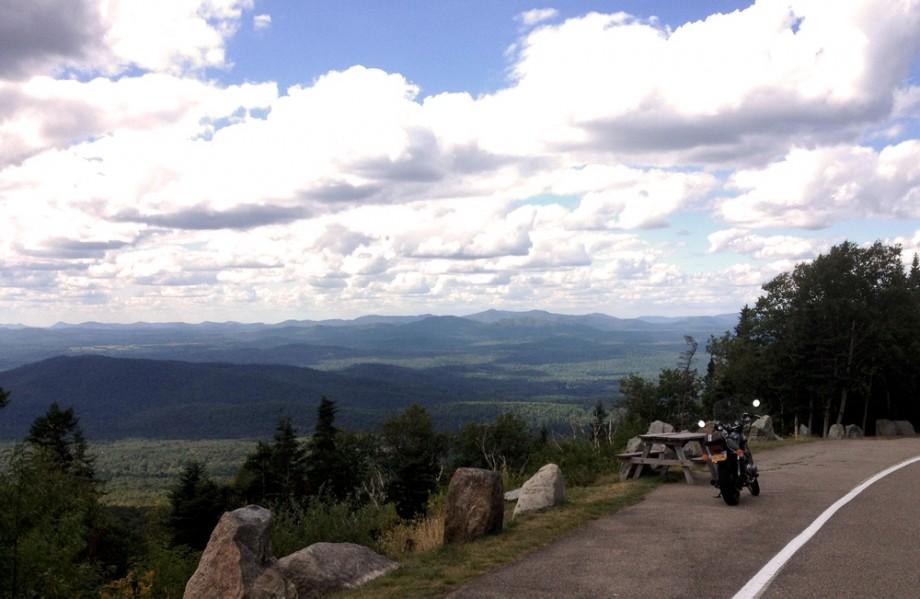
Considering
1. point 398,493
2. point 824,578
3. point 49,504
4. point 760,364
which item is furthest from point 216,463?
point 824,578

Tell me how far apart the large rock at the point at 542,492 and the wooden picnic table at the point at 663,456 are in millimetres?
3239

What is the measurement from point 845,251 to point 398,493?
124 feet

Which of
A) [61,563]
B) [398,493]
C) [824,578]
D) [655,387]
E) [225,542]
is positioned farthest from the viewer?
[655,387]

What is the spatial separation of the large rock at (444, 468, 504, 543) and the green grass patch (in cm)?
22

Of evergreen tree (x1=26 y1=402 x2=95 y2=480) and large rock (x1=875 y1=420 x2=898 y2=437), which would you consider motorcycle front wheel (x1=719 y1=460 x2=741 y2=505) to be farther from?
evergreen tree (x1=26 y1=402 x2=95 y2=480)

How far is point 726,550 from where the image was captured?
909cm

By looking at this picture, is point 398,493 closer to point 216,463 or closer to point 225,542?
point 225,542

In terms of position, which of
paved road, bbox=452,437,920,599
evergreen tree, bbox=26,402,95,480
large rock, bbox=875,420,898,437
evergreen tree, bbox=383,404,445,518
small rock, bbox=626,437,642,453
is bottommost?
evergreen tree, bbox=383,404,445,518

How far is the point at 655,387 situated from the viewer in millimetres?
71125

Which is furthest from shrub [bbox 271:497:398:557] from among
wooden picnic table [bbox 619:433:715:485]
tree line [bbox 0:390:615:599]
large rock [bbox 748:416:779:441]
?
large rock [bbox 748:416:779:441]

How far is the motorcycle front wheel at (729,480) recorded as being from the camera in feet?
40.2

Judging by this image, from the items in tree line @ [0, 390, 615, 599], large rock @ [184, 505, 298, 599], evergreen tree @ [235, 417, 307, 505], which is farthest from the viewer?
evergreen tree @ [235, 417, 307, 505]

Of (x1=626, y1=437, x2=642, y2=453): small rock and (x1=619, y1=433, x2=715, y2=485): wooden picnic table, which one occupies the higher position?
(x1=619, y1=433, x2=715, y2=485): wooden picnic table

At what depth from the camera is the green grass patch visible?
26.9 ft
